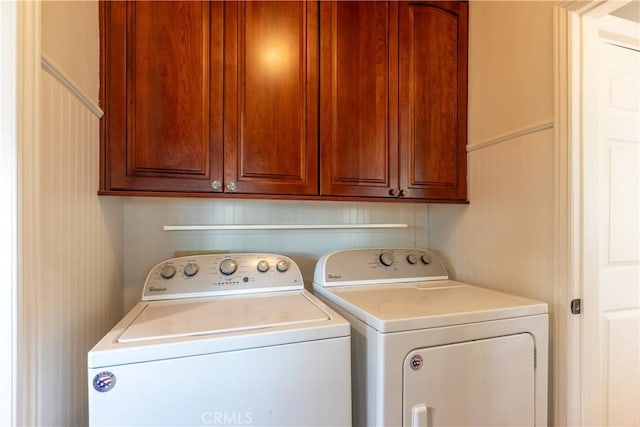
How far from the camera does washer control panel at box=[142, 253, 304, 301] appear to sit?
1313 mm

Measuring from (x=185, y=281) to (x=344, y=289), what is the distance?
2.33 ft

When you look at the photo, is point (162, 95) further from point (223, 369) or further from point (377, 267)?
point (377, 267)

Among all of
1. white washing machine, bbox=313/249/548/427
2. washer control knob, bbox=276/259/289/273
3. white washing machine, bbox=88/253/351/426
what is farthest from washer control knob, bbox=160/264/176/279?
white washing machine, bbox=313/249/548/427

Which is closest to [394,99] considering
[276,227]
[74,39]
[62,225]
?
[276,227]

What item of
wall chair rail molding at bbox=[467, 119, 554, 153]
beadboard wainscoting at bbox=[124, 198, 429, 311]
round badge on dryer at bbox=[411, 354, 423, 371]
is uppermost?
wall chair rail molding at bbox=[467, 119, 554, 153]

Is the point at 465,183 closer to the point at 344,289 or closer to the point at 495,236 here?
the point at 495,236

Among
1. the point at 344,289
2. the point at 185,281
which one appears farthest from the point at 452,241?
the point at 185,281

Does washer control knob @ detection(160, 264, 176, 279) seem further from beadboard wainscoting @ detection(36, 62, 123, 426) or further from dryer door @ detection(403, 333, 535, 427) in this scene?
dryer door @ detection(403, 333, 535, 427)

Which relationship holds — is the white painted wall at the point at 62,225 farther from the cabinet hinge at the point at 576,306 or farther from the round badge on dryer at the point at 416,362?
the cabinet hinge at the point at 576,306

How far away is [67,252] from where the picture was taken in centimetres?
92

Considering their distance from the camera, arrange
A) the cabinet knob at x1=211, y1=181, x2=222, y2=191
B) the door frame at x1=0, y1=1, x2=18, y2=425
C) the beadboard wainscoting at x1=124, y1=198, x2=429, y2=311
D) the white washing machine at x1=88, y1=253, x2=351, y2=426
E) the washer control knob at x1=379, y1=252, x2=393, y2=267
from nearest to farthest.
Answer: the door frame at x1=0, y1=1, x2=18, y2=425
the white washing machine at x1=88, y1=253, x2=351, y2=426
the cabinet knob at x1=211, y1=181, x2=222, y2=191
the beadboard wainscoting at x1=124, y1=198, x2=429, y2=311
the washer control knob at x1=379, y1=252, x2=393, y2=267

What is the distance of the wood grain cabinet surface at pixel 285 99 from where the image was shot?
1.20 meters

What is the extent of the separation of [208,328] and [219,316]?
0.42 feet

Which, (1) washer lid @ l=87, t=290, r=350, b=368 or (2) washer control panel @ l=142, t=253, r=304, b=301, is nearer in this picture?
(1) washer lid @ l=87, t=290, r=350, b=368
